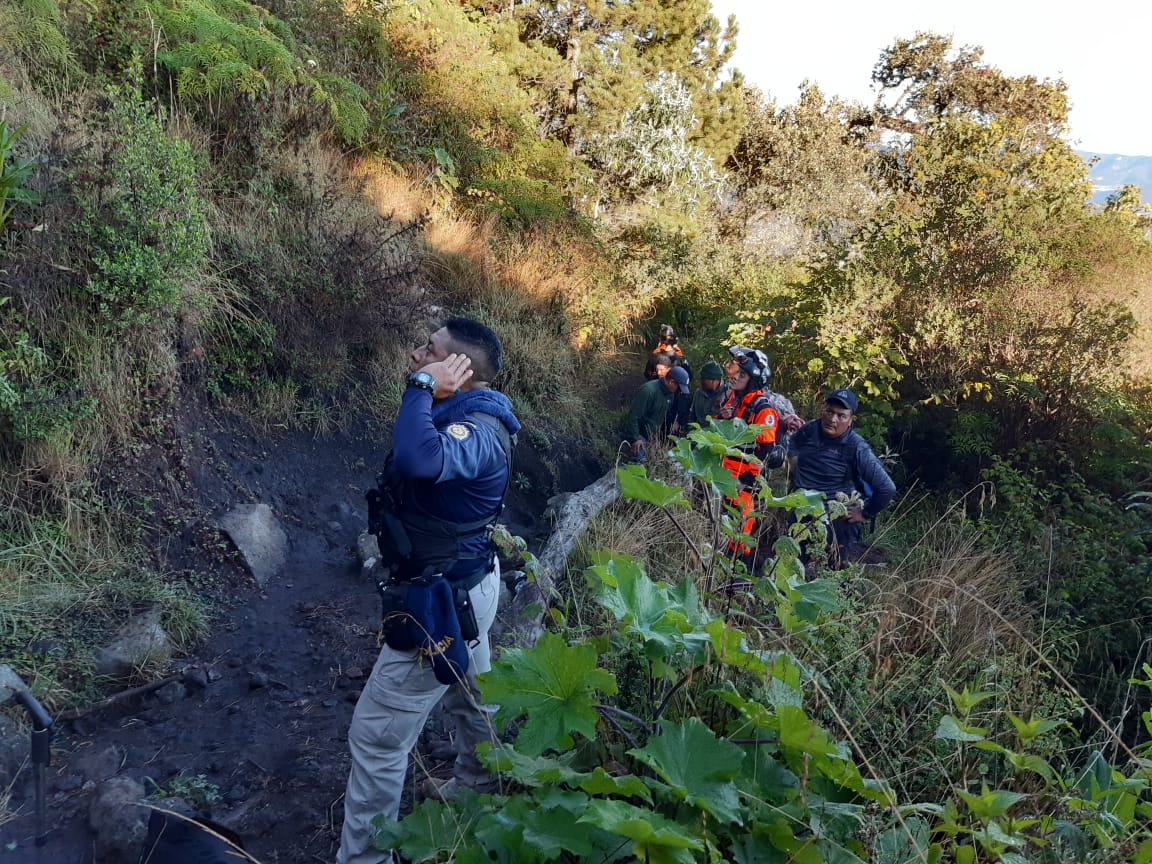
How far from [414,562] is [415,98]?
973 centimetres

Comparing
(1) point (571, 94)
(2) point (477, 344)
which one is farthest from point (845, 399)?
(1) point (571, 94)

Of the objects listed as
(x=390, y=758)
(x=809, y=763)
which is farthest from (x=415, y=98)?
(x=809, y=763)

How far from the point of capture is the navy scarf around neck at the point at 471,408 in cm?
306

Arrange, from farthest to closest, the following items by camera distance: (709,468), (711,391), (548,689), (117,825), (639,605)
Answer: (711,391) → (117,825) → (709,468) → (639,605) → (548,689)

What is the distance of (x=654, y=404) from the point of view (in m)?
7.79

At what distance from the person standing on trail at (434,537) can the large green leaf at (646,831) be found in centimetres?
135

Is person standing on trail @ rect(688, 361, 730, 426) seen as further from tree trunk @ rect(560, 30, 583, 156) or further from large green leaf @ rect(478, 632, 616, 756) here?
tree trunk @ rect(560, 30, 583, 156)

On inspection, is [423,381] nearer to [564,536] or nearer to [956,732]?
[956,732]

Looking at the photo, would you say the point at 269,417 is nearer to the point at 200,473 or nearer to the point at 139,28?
the point at 200,473

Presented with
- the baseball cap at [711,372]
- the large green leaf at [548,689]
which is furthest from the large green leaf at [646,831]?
the baseball cap at [711,372]

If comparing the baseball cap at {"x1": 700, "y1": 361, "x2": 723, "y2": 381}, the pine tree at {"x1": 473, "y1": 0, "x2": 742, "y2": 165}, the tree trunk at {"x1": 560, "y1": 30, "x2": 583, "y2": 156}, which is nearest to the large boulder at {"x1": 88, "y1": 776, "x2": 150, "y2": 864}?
the baseball cap at {"x1": 700, "y1": 361, "x2": 723, "y2": 381}

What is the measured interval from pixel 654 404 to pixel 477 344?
475 centimetres

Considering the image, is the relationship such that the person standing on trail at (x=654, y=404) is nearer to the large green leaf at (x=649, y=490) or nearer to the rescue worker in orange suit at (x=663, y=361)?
the rescue worker in orange suit at (x=663, y=361)

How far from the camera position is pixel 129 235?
475 cm
